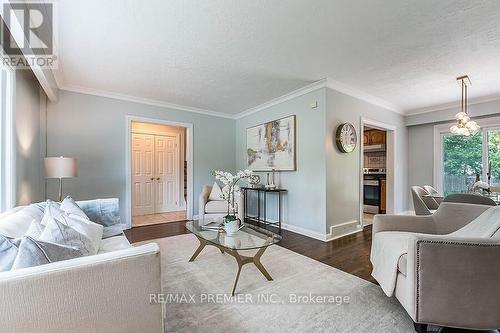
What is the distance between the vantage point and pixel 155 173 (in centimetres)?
582

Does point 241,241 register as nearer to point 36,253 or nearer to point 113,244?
point 113,244

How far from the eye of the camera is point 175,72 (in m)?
3.12

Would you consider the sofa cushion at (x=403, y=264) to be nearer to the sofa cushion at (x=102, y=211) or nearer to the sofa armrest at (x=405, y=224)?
the sofa armrest at (x=405, y=224)

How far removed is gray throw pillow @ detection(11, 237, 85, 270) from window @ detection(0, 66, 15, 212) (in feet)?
5.98

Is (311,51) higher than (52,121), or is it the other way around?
(311,51)

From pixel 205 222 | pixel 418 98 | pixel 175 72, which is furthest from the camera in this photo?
pixel 418 98

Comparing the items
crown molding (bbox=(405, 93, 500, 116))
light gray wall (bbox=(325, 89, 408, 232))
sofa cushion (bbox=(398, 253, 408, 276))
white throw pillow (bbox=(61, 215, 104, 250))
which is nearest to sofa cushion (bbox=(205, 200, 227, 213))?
light gray wall (bbox=(325, 89, 408, 232))

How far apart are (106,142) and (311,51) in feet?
11.7

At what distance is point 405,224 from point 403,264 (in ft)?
2.27

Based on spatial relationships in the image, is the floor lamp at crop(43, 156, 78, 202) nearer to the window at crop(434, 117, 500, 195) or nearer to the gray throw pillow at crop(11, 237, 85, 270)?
the gray throw pillow at crop(11, 237, 85, 270)

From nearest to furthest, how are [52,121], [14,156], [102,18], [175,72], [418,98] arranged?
[102,18] < [14,156] < [175,72] < [52,121] < [418,98]

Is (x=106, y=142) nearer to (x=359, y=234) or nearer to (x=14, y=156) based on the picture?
(x=14, y=156)

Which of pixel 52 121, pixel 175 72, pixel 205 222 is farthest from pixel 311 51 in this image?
pixel 52 121

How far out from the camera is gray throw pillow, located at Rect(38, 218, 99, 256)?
4.06ft
